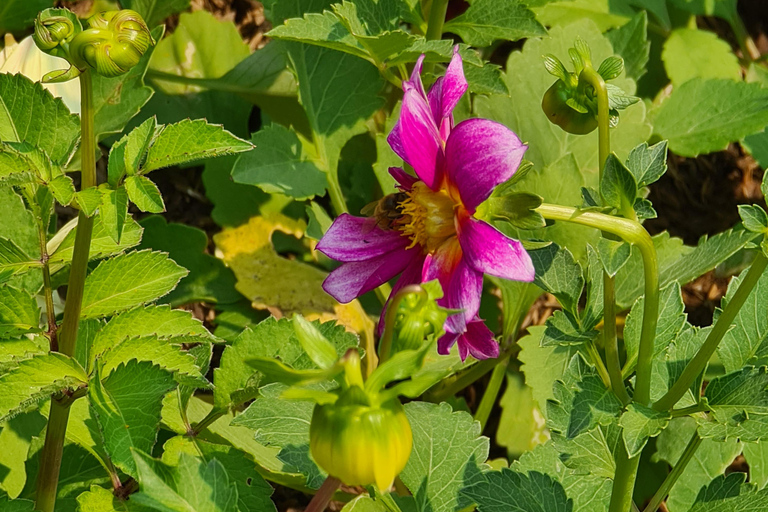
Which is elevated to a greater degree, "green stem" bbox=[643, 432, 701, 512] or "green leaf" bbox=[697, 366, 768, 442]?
"green leaf" bbox=[697, 366, 768, 442]

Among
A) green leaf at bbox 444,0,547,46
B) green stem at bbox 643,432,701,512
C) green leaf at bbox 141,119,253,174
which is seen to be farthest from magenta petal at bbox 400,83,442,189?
green stem at bbox 643,432,701,512

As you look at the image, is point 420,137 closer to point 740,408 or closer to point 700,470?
point 740,408

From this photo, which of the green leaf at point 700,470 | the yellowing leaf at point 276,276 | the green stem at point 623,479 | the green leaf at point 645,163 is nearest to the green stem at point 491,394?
the yellowing leaf at point 276,276

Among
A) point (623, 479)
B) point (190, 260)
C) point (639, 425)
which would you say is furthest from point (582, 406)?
point (190, 260)

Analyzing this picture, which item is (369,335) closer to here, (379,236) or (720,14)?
(379,236)

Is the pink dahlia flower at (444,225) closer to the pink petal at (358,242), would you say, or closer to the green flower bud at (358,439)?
A: the pink petal at (358,242)

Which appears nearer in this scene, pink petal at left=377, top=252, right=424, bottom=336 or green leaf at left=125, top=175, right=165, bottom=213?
green leaf at left=125, top=175, right=165, bottom=213

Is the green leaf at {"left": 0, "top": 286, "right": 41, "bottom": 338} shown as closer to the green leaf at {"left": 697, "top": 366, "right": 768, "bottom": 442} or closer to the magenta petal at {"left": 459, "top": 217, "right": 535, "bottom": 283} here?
the magenta petal at {"left": 459, "top": 217, "right": 535, "bottom": 283}
